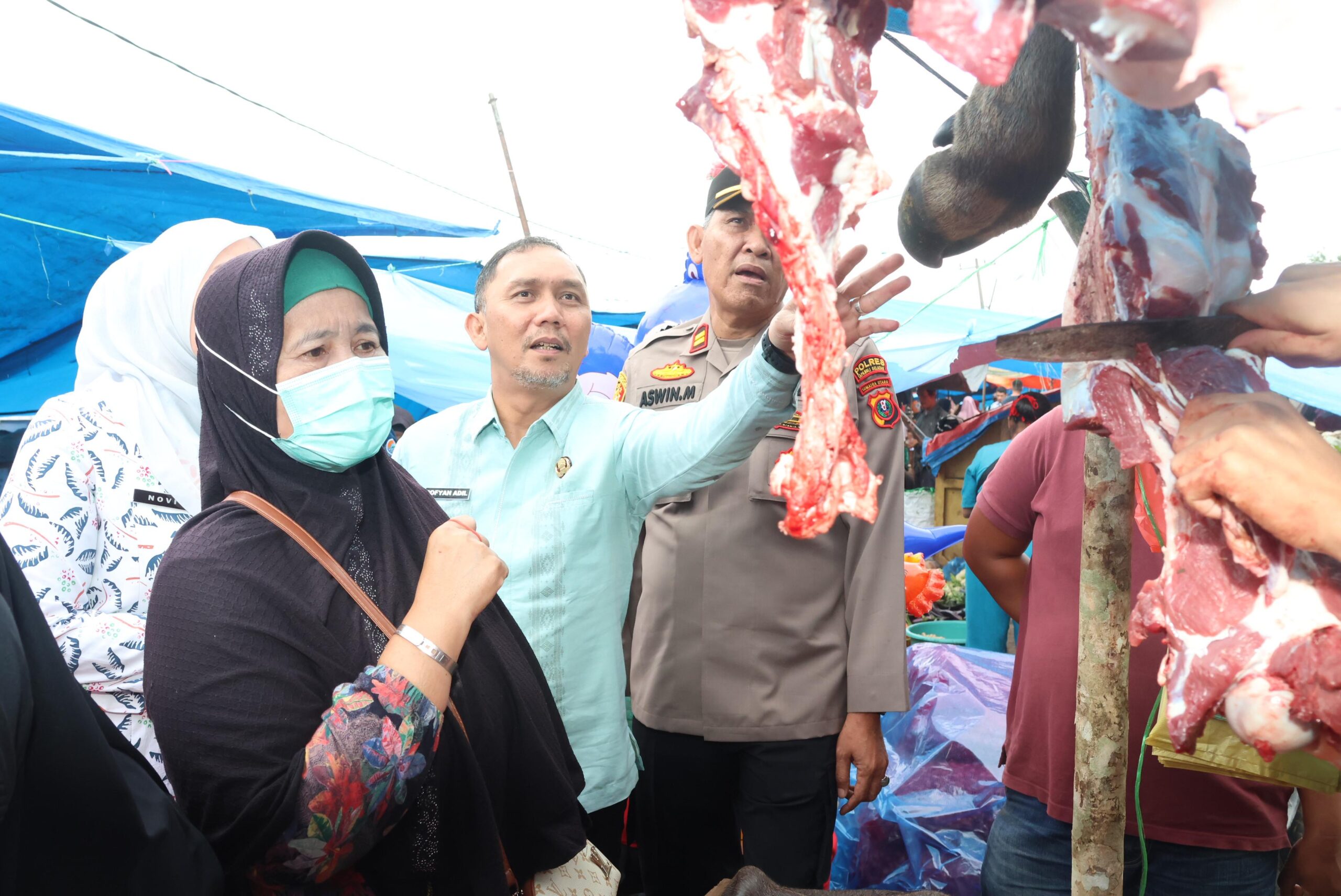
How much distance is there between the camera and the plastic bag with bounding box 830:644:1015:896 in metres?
2.77

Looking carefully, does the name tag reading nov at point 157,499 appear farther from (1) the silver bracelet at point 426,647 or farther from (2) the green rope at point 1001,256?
(2) the green rope at point 1001,256

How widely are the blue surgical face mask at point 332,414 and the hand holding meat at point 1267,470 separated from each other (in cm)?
145

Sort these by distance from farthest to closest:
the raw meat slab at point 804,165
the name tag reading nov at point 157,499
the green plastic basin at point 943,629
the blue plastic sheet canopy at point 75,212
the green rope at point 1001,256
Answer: the green plastic basin at point 943,629, the green rope at point 1001,256, the blue plastic sheet canopy at point 75,212, the name tag reading nov at point 157,499, the raw meat slab at point 804,165

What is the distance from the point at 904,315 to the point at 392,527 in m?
9.44

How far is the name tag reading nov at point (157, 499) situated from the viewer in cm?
203

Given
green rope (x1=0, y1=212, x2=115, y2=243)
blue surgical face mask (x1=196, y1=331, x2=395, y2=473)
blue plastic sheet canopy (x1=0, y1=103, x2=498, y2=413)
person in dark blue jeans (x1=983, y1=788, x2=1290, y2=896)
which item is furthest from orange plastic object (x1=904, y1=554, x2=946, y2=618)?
green rope (x1=0, y1=212, x2=115, y2=243)

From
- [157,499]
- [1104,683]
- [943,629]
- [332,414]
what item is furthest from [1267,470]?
[943,629]

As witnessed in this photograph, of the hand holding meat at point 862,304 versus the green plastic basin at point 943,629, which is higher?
the hand holding meat at point 862,304

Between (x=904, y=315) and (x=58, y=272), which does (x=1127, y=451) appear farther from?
(x=904, y=315)

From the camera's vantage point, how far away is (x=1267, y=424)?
0.86m

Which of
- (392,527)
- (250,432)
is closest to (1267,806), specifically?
(392,527)

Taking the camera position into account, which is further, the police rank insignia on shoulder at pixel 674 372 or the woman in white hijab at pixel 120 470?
the police rank insignia on shoulder at pixel 674 372

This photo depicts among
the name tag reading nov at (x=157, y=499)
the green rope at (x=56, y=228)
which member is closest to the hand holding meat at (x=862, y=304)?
the name tag reading nov at (x=157, y=499)

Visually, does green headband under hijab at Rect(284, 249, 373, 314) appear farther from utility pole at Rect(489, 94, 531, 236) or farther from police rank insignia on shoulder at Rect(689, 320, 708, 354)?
utility pole at Rect(489, 94, 531, 236)
